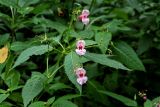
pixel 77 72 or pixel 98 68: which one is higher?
pixel 77 72

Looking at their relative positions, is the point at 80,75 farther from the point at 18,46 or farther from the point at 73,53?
the point at 18,46

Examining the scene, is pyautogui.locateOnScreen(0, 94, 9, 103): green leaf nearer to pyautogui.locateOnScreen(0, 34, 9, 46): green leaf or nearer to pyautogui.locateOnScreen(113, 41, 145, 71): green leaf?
pyautogui.locateOnScreen(0, 34, 9, 46): green leaf

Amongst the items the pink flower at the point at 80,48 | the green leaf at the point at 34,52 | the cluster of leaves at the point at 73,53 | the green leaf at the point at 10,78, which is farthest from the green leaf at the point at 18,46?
the pink flower at the point at 80,48

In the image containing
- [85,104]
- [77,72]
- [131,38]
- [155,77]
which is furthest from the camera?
[155,77]

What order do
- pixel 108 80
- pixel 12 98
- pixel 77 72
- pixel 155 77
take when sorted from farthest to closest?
1. pixel 155 77
2. pixel 108 80
3. pixel 12 98
4. pixel 77 72

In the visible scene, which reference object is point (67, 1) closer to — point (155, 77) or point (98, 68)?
point (98, 68)

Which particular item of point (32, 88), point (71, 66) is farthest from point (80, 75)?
point (32, 88)

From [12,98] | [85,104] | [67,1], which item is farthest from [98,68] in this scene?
[12,98]

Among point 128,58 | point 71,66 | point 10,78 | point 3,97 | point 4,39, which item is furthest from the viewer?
point 4,39
